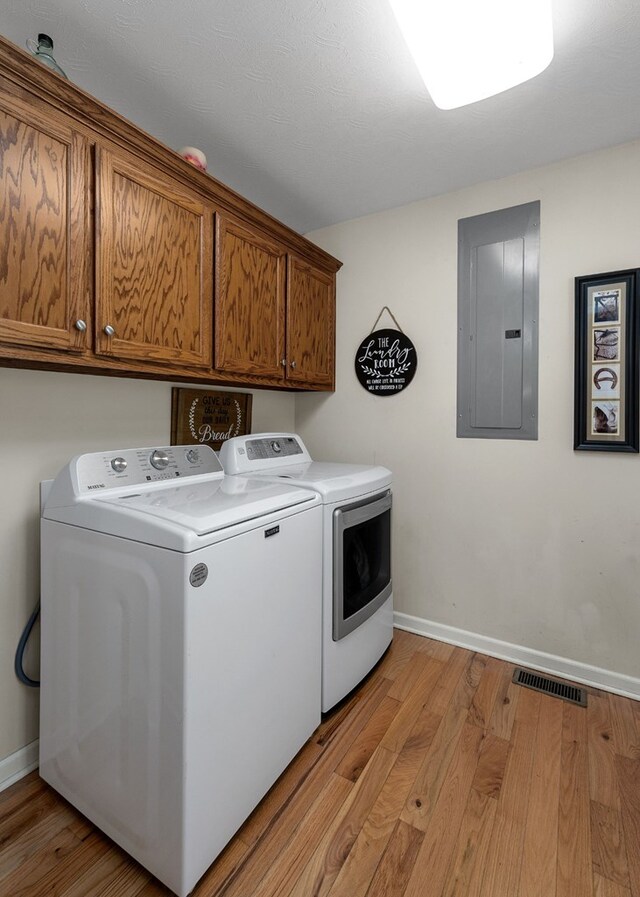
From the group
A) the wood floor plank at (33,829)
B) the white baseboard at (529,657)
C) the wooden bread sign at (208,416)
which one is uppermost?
the wooden bread sign at (208,416)

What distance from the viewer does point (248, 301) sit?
1.94 m

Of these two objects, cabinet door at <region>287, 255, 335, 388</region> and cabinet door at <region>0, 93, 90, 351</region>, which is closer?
cabinet door at <region>0, 93, 90, 351</region>

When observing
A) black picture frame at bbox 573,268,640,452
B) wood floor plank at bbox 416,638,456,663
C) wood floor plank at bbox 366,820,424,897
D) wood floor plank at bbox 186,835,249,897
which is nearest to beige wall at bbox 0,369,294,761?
wood floor plank at bbox 186,835,249,897

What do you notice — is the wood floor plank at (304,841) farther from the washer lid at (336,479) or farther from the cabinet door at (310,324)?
the cabinet door at (310,324)

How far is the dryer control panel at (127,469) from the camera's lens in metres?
1.34

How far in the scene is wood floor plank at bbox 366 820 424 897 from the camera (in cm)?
111

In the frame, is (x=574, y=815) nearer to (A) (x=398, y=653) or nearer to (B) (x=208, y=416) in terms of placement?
(A) (x=398, y=653)

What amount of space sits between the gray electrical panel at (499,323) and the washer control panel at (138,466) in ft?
4.49

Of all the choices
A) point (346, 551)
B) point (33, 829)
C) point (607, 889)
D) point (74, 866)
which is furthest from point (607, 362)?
point (33, 829)

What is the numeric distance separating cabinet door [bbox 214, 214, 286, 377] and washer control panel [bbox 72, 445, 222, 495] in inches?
16.0

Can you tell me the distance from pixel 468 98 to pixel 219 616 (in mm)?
1739

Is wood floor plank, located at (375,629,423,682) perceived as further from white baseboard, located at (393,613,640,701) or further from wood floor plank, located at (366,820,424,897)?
wood floor plank, located at (366,820,424,897)

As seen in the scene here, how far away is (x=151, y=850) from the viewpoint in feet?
3.67

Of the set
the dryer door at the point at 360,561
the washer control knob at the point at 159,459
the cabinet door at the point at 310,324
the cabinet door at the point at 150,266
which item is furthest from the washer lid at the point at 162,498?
the cabinet door at the point at 310,324
